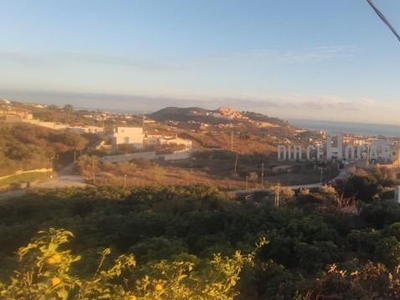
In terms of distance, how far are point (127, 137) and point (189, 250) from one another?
81.2ft

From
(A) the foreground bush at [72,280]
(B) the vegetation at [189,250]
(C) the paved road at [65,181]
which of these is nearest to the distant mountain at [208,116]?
(C) the paved road at [65,181]

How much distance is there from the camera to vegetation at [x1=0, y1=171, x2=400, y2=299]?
77.4 inches

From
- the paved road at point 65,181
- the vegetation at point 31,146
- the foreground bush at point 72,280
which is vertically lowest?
the paved road at point 65,181

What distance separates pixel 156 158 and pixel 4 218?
16.5 metres

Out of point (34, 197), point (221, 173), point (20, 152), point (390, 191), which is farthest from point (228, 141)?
point (34, 197)

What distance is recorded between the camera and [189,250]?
627cm

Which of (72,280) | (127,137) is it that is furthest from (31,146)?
(72,280)

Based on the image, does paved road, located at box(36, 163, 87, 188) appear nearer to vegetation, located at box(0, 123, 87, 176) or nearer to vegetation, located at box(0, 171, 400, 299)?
vegetation, located at box(0, 123, 87, 176)

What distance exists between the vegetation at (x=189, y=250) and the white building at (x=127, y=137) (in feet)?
57.7

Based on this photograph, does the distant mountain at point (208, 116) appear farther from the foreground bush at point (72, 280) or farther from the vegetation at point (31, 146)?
the foreground bush at point (72, 280)

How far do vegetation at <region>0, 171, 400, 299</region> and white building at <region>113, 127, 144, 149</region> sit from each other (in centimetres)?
1760

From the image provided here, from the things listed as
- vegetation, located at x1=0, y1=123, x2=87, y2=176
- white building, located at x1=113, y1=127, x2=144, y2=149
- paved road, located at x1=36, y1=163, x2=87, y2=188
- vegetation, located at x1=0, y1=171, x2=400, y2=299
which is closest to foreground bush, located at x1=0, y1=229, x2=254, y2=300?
vegetation, located at x1=0, y1=171, x2=400, y2=299

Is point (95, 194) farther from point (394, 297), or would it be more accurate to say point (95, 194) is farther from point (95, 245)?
point (394, 297)

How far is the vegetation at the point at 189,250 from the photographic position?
197 centimetres
